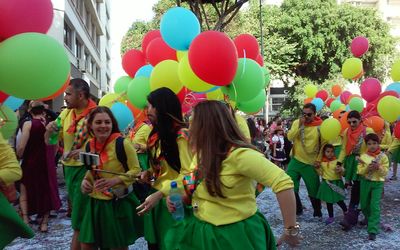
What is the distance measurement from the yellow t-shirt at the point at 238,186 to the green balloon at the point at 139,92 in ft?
8.88

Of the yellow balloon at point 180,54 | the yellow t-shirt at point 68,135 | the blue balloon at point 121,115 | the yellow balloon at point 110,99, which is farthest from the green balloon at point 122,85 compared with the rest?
the yellow t-shirt at point 68,135

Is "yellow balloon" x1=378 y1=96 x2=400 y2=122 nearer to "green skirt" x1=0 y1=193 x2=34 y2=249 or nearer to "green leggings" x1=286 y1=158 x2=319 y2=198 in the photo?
"green leggings" x1=286 y1=158 x2=319 y2=198

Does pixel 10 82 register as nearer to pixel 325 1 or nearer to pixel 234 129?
pixel 234 129

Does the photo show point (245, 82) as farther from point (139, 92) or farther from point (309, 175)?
point (309, 175)

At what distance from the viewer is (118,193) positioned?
313 centimetres

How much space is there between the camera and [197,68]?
141 inches

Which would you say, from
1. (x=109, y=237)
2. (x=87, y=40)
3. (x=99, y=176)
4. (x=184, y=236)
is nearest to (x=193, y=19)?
(x=99, y=176)

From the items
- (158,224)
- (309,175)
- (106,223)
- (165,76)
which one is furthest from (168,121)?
(309,175)

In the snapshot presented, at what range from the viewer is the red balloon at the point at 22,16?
213 centimetres

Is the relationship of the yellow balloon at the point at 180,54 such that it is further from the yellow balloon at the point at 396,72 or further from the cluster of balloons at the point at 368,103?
the yellow balloon at the point at 396,72

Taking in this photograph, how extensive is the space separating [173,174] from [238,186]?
102 cm

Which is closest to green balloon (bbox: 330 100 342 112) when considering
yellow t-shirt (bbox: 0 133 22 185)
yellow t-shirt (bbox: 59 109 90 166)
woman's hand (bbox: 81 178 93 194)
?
yellow t-shirt (bbox: 59 109 90 166)

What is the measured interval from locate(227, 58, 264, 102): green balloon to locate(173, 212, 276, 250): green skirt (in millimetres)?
1984

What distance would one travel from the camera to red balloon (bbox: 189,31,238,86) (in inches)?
136
